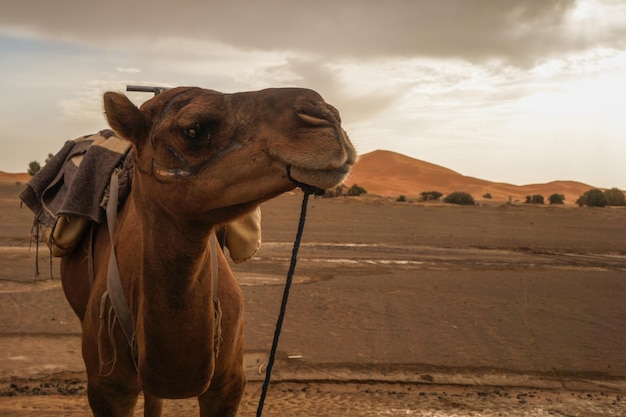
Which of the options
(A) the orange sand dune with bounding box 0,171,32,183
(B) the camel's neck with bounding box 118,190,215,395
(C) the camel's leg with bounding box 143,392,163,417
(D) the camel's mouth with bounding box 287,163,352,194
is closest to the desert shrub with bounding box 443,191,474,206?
(A) the orange sand dune with bounding box 0,171,32,183

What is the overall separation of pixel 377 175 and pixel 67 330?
93957 millimetres

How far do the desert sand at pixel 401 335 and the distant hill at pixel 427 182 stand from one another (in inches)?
2450

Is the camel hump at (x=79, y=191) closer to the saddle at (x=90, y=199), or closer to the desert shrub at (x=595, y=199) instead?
the saddle at (x=90, y=199)

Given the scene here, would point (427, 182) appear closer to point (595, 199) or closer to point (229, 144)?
point (595, 199)

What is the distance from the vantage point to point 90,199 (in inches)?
174

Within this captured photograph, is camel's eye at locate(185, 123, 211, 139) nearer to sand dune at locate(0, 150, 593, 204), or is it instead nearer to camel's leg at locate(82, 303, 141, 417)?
camel's leg at locate(82, 303, 141, 417)

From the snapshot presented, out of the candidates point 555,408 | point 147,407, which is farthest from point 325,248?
point 147,407

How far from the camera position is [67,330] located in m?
9.66

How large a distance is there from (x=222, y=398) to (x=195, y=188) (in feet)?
4.57

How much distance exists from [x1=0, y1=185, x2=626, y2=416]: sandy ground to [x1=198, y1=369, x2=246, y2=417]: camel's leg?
296 centimetres

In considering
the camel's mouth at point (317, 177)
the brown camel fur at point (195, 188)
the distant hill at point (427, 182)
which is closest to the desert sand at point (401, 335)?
the brown camel fur at point (195, 188)

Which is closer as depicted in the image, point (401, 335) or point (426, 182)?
point (401, 335)

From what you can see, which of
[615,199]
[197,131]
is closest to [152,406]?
[197,131]

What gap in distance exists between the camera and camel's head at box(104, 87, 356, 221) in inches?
100
